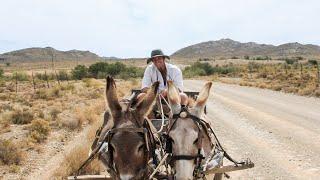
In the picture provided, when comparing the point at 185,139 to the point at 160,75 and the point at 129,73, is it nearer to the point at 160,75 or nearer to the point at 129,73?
the point at 160,75

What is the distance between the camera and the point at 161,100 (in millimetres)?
8438

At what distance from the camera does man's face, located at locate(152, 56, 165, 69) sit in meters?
9.19

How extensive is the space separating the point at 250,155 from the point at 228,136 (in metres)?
3.17

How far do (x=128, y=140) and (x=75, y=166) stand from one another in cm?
652

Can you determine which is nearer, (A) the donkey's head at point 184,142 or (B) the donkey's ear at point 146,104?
(A) the donkey's head at point 184,142

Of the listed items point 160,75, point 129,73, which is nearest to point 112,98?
point 160,75

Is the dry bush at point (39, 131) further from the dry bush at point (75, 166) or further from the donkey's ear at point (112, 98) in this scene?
the donkey's ear at point (112, 98)

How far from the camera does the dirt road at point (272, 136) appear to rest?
11578 mm

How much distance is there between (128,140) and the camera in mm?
5469

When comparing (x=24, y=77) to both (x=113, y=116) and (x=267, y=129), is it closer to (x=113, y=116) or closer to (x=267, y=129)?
(x=267, y=129)

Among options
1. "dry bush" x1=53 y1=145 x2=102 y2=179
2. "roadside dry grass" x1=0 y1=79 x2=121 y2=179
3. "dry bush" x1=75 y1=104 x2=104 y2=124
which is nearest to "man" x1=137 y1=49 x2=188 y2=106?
"dry bush" x1=53 y1=145 x2=102 y2=179

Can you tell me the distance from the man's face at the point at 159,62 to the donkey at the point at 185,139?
2.79 m

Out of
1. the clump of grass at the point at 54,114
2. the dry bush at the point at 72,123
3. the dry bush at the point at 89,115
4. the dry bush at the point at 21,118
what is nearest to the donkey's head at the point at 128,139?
the dry bush at the point at 72,123

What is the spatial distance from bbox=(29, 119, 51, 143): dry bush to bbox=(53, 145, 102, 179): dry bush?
14.6 feet
